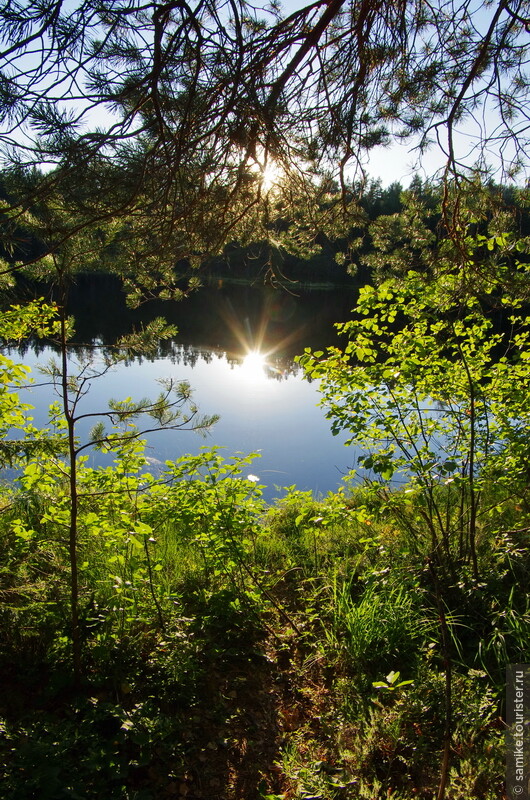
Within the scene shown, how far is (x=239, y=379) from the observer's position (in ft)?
40.5

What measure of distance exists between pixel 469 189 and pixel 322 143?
894 mm

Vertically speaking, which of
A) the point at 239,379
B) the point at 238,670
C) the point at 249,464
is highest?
the point at 239,379

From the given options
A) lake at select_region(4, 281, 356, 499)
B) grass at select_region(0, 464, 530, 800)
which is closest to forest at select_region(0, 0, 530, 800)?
grass at select_region(0, 464, 530, 800)

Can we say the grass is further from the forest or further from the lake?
the lake

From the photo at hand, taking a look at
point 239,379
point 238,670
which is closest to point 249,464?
point 238,670

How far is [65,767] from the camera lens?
1754 millimetres

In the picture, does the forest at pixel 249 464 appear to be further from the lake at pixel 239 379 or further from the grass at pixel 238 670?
the lake at pixel 239 379

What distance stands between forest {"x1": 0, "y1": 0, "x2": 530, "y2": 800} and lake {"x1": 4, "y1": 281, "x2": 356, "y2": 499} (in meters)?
0.60

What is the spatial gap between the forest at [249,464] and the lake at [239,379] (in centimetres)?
60

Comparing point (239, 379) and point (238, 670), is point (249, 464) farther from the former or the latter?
point (239, 379)

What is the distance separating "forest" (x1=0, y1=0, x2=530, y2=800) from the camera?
1.95 m

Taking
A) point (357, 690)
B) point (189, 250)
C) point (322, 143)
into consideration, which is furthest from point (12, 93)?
point (357, 690)

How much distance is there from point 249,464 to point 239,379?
9666mm

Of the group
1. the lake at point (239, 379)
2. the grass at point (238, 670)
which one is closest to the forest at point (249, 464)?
the grass at point (238, 670)
